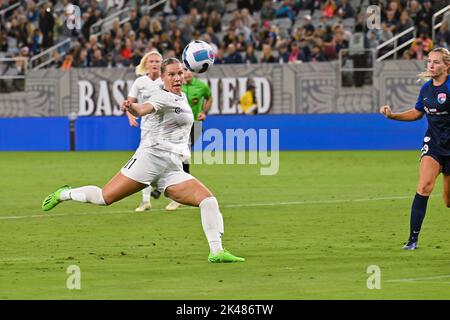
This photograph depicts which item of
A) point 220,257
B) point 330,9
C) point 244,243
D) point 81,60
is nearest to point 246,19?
point 330,9

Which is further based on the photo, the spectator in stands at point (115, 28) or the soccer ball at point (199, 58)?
the spectator in stands at point (115, 28)

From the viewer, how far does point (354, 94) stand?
3394 centimetres

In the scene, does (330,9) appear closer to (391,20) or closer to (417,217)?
(391,20)

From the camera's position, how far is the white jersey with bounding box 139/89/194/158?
1238cm

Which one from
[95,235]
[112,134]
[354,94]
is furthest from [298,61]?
[95,235]

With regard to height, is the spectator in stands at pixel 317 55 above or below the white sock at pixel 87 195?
above

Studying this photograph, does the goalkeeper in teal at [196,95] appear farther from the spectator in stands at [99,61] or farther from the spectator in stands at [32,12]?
the spectator in stands at [32,12]

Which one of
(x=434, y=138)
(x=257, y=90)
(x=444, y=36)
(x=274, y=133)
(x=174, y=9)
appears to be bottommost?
(x=274, y=133)

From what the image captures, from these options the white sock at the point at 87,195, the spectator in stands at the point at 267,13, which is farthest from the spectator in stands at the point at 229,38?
the white sock at the point at 87,195

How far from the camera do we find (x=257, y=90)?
115ft

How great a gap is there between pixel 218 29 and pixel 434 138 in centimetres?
2458

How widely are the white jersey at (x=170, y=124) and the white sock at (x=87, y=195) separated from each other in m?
0.71

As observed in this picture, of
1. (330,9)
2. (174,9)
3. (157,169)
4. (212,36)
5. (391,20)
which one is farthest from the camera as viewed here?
(174,9)

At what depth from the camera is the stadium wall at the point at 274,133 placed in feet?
108
